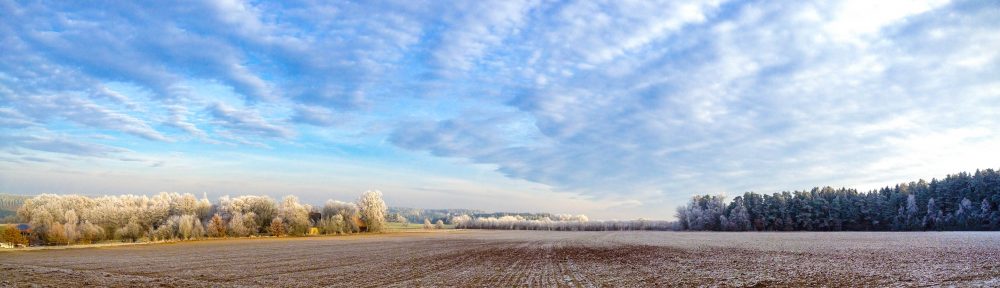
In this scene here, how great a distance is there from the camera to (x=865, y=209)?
107125 millimetres

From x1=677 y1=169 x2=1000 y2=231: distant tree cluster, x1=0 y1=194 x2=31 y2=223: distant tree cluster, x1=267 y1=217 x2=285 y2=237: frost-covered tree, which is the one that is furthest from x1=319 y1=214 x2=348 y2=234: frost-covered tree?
x1=677 y1=169 x2=1000 y2=231: distant tree cluster

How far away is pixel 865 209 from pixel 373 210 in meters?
109

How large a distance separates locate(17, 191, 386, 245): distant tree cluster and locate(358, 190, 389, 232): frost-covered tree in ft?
7.73

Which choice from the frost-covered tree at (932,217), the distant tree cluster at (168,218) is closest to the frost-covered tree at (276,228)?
the distant tree cluster at (168,218)

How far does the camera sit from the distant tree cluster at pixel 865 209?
90.4 metres

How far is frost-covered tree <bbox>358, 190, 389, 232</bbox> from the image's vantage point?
12181cm

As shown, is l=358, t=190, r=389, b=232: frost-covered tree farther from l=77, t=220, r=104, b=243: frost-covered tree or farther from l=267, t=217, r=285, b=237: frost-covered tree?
l=77, t=220, r=104, b=243: frost-covered tree

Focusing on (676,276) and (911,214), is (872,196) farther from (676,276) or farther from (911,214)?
(676,276)

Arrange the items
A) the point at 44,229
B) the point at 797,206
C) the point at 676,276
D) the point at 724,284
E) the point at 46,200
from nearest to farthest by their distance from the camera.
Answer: the point at 724,284
the point at 676,276
the point at 44,229
the point at 46,200
the point at 797,206

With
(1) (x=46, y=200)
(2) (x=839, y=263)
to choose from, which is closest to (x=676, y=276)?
(2) (x=839, y=263)

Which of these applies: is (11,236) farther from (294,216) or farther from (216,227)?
(294,216)

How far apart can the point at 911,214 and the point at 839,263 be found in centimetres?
9506

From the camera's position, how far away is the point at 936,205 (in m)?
96.6

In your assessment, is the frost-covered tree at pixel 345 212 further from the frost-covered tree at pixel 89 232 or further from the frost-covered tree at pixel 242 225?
the frost-covered tree at pixel 89 232
